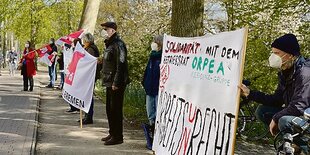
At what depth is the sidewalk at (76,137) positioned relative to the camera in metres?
6.67

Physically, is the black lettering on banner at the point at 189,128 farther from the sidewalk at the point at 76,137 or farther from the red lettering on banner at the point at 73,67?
the red lettering on banner at the point at 73,67

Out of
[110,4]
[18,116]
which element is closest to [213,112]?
[18,116]

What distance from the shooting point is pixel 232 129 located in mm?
3414

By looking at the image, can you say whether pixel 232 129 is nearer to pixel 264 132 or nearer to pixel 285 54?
pixel 285 54

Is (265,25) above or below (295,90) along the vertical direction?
above

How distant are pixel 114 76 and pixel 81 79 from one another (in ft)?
4.93

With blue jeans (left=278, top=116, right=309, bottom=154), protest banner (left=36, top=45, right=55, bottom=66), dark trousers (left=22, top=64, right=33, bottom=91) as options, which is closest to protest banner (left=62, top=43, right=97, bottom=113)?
blue jeans (left=278, top=116, right=309, bottom=154)

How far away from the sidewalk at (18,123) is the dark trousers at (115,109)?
4.20 ft

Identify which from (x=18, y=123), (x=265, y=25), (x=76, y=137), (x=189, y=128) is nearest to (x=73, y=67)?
(x=76, y=137)

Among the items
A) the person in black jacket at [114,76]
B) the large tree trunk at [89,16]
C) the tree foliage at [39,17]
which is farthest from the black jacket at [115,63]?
the tree foliage at [39,17]

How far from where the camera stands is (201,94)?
4.05m

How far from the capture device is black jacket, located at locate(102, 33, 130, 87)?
6723 mm

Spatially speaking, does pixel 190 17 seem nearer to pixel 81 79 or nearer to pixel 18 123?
pixel 81 79

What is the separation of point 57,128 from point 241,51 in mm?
5864
